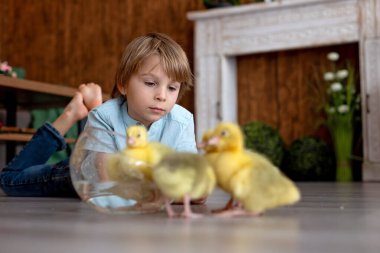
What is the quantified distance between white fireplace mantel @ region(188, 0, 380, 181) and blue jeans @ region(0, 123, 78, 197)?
2.24 metres

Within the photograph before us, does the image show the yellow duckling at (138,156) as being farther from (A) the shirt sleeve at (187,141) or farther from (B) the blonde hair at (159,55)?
(A) the shirt sleeve at (187,141)

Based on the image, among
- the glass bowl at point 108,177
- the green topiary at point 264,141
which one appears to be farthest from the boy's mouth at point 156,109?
the green topiary at point 264,141

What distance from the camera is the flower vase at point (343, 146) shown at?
3.44m

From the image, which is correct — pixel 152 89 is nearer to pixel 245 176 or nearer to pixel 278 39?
pixel 245 176

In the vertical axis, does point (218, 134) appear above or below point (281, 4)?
below

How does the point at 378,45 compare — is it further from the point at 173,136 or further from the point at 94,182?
the point at 94,182

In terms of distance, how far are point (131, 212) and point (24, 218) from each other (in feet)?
0.61

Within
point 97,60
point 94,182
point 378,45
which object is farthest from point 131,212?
point 97,60

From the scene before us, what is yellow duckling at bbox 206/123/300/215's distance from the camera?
2.49ft

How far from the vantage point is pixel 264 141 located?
11.6ft

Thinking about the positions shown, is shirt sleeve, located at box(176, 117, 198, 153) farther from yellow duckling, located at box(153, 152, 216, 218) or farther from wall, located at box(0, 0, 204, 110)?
wall, located at box(0, 0, 204, 110)

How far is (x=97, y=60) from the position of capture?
4875mm

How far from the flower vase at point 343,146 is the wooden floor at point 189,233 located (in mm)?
2602

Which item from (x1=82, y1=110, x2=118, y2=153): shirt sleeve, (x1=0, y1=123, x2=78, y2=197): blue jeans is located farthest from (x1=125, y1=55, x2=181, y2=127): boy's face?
(x1=0, y1=123, x2=78, y2=197): blue jeans
